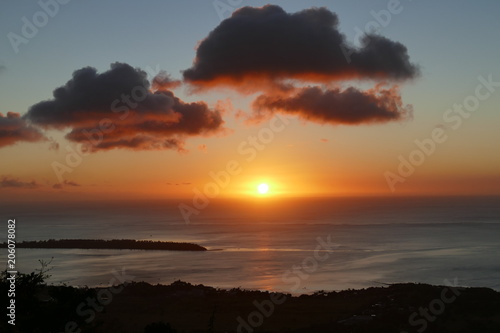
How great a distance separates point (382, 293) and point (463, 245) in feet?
181

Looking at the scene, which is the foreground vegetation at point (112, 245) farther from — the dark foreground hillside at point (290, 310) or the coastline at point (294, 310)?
the dark foreground hillside at point (290, 310)

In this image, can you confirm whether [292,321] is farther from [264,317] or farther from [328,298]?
[328,298]

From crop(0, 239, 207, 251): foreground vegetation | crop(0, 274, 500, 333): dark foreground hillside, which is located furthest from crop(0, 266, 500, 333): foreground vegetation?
crop(0, 239, 207, 251): foreground vegetation

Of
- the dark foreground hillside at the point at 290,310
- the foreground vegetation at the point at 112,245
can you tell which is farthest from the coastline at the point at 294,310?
the foreground vegetation at the point at 112,245

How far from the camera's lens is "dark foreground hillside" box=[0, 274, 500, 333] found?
2806 cm

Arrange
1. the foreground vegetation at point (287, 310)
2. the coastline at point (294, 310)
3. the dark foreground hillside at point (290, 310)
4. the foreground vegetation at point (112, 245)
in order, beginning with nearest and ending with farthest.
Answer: the foreground vegetation at point (287, 310), the dark foreground hillside at point (290, 310), the coastline at point (294, 310), the foreground vegetation at point (112, 245)

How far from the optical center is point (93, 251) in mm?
82438

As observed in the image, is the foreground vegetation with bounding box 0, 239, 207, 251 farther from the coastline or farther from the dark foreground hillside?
the dark foreground hillside

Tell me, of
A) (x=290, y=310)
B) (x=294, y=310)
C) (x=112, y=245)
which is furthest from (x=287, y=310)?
(x=112, y=245)

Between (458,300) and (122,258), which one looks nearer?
(458,300)

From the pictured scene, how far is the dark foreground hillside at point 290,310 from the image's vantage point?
28062mm

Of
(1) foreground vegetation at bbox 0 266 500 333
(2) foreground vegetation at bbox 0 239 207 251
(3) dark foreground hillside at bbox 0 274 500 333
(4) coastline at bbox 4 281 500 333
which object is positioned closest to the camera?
(1) foreground vegetation at bbox 0 266 500 333

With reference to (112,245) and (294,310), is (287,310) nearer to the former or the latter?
(294,310)

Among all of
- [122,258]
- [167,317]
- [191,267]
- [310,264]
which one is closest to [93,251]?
[122,258]
